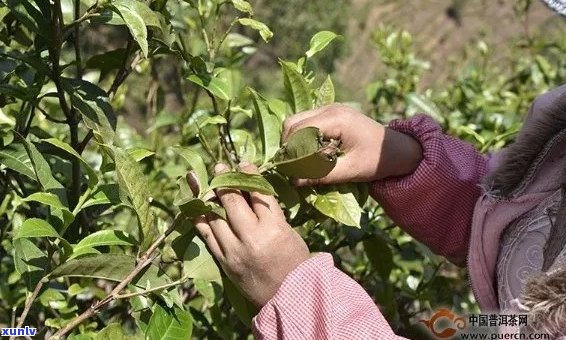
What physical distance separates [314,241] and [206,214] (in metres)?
0.42

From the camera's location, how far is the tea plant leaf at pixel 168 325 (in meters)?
0.92

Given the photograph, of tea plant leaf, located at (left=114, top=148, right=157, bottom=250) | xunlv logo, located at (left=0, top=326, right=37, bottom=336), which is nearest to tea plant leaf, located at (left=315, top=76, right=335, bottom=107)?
tea plant leaf, located at (left=114, top=148, right=157, bottom=250)

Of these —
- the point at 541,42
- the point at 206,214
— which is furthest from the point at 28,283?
the point at 541,42

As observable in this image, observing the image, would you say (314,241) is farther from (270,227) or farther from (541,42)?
(541,42)

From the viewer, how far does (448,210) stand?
48.3 inches

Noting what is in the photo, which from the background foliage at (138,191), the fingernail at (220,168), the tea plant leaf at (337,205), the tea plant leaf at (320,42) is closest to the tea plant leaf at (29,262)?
the background foliage at (138,191)

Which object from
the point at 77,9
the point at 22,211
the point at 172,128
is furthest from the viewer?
the point at 172,128

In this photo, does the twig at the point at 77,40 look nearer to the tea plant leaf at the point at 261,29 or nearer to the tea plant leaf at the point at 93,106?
the tea plant leaf at the point at 93,106

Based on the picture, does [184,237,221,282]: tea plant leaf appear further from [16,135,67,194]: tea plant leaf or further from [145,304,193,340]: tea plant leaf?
[16,135,67,194]: tea plant leaf

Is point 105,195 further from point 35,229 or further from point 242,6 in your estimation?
point 242,6

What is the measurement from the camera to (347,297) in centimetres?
93

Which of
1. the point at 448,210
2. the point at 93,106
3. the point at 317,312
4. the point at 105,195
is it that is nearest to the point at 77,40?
the point at 93,106

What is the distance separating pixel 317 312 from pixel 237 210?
0.14 meters

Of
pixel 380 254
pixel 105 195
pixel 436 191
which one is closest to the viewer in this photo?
pixel 105 195
